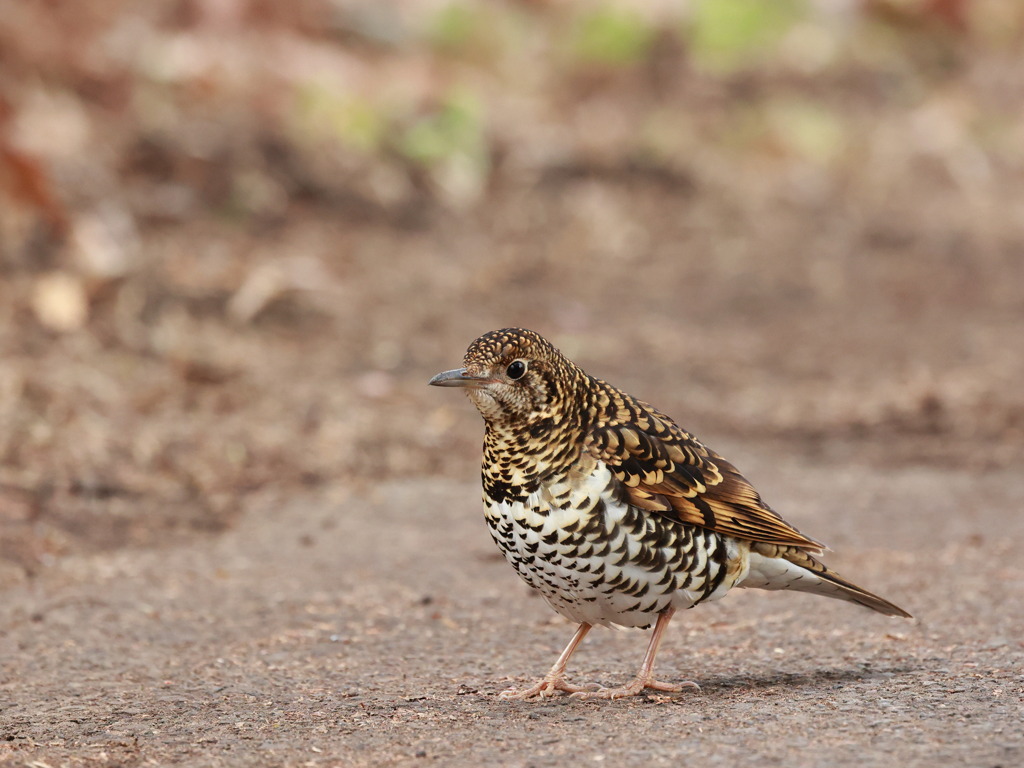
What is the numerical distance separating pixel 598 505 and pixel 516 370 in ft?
1.65

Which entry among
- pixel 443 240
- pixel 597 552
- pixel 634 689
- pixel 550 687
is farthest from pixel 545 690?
pixel 443 240

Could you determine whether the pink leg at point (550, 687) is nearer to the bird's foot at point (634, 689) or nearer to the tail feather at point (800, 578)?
the bird's foot at point (634, 689)

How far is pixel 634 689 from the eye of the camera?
14.9 ft

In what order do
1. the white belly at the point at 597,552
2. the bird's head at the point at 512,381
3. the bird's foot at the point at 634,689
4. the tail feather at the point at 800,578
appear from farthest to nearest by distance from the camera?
the tail feather at the point at 800,578, the bird's foot at the point at 634,689, the bird's head at the point at 512,381, the white belly at the point at 597,552

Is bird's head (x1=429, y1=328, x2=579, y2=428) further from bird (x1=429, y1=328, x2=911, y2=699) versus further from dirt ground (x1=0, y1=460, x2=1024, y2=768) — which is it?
dirt ground (x1=0, y1=460, x2=1024, y2=768)

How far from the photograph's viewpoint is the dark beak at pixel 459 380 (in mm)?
4363

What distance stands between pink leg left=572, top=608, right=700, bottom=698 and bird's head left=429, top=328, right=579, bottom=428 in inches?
30.4

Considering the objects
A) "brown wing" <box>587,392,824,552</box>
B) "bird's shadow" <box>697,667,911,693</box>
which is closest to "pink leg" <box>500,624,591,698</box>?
"bird's shadow" <box>697,667,911,693</box>

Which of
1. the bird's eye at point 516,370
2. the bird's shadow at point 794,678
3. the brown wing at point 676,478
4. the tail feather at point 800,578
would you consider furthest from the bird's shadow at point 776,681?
the bird's eye at point 516,370

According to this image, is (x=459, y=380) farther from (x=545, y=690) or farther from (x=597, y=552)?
(x=545, y=690)

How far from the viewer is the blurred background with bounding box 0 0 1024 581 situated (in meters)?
8.18

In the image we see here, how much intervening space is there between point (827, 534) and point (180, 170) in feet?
21.3

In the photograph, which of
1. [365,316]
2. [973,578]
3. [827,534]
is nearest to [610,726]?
[973,578]

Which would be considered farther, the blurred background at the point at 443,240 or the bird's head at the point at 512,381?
the blurred background at the point at 443,240
